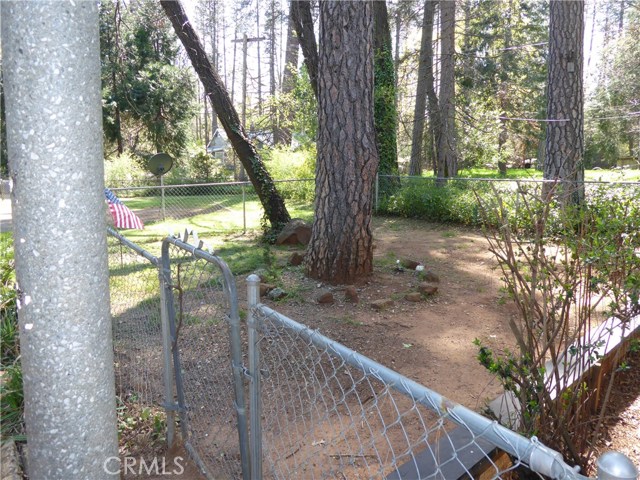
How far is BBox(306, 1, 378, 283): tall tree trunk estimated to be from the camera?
616cm

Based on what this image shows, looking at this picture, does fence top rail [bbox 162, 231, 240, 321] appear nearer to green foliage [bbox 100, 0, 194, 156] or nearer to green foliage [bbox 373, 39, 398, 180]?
green foliage [bbox 373, 39, 398, 180]

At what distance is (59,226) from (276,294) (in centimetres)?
483

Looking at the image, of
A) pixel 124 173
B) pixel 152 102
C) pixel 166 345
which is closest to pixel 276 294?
pixel 166 345

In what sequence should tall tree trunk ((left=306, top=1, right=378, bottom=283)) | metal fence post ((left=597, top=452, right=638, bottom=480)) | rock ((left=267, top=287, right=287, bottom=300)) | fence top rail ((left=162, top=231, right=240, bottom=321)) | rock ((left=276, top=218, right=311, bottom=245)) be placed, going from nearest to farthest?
metal fence post ((left=597, top=452, right=638, bottom=480))
fence top rail ((left=162, top=231, right=240, bottom=321))
rock ((left=267, top=287, right=287, bottom=300))
tall tree trunk ((left=306, top=1, right=378, bottom=283))
rock ((left=276, top=218, right=311, bottom=245))

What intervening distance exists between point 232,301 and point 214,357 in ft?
7.44

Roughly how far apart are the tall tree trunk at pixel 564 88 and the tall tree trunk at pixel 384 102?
411 centimetres

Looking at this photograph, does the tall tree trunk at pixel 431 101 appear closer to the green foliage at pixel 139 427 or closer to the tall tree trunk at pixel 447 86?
the tall tree trunk at pixel 447 86

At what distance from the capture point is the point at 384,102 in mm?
13438

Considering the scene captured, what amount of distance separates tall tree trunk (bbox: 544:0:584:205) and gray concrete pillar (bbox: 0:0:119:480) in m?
10.1

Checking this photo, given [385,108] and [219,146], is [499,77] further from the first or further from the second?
[219,146]

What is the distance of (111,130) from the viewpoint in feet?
83.4

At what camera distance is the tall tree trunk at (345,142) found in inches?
243

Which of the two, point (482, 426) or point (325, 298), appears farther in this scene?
point (325, 298)

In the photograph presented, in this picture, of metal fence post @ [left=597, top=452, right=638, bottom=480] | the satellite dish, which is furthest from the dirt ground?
the satellite dish
